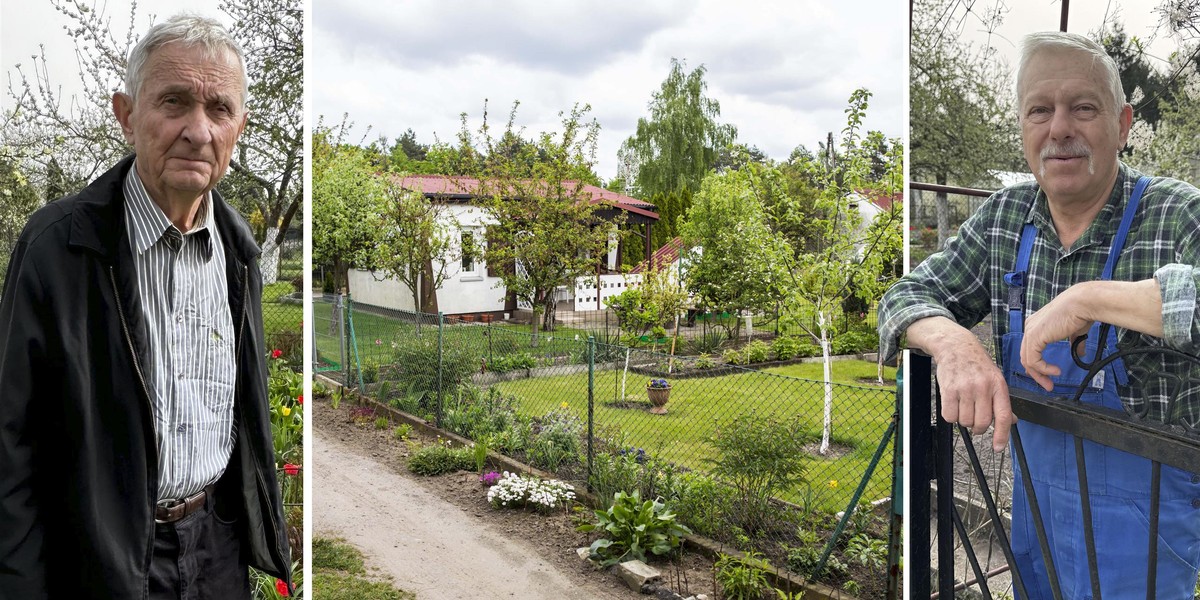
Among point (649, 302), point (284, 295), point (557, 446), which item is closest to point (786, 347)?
point (649, 302)

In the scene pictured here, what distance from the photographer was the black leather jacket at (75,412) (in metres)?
1.09

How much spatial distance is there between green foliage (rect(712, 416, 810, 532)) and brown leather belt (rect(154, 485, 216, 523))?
219cm

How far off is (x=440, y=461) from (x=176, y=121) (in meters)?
3.11

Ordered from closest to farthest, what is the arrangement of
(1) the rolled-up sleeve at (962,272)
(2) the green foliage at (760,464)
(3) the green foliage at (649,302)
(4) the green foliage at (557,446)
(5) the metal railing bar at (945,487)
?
(5) the metal railing bar at (945,487) < (1) the rolled-up sleeve at (962,272) < (2) the green foliage at (760,464) < (4) the green foliage at (557,446) < (3) the green foliage at (649,302)

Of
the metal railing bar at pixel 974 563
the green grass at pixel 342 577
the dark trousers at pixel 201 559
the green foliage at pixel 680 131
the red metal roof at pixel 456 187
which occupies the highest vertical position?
the green foliage at pixel 680 131

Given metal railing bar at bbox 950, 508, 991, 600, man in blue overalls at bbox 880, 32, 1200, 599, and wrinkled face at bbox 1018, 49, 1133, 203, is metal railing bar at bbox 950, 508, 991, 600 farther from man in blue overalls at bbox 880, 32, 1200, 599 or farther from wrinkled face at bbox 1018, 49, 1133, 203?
wrinkled face at bbox 1018, 49, 1133, 203

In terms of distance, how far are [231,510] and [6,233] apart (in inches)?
47.0

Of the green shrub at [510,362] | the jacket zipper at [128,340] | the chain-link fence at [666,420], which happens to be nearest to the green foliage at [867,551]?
the chain-link fence at [666,420]

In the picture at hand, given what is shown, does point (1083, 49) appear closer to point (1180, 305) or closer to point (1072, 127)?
point (1072, 127)

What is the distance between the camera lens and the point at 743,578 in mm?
2736

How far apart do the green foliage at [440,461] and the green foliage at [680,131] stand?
2.48 meters

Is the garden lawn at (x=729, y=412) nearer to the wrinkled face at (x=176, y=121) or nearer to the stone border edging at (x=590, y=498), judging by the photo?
the stone border edging at (x=590, y=498)

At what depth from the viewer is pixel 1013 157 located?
2160 mm

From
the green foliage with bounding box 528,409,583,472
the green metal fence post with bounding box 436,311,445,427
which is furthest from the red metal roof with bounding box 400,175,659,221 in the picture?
the green foliage with bounding box 528,409,583,472
